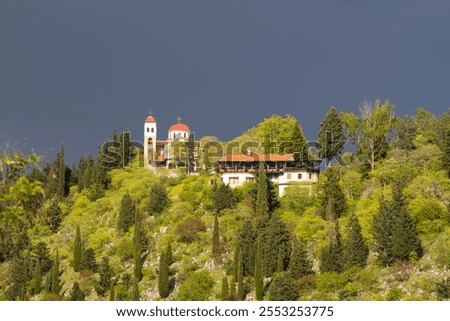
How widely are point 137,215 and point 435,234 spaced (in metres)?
22.1

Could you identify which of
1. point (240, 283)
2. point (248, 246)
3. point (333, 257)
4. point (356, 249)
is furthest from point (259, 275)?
point (356, 249)

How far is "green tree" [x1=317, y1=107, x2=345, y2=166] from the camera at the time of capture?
6762 centimetres

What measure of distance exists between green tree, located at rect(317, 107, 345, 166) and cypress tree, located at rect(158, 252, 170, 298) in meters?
18.2

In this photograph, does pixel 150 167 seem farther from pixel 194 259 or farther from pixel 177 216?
pixel 194 259

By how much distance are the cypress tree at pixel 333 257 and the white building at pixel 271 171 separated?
45.3 ft

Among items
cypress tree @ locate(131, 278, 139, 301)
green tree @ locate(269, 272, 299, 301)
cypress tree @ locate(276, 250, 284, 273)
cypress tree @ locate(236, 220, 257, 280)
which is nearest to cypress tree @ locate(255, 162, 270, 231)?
cypress tree @ locate(236, 220, 257, 280)

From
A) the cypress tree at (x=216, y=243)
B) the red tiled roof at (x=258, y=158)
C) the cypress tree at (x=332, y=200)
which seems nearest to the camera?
the cypress tree at (x=216, y=243)

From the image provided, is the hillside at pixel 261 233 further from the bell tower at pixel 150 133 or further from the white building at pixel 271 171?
the bell tower at pixel 150 133

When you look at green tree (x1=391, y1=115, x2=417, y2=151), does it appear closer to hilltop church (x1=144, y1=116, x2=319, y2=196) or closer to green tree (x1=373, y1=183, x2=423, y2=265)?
hilltop church (x1=144, y1=116, x2=319, y2=196)

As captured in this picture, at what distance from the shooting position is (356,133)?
222 ft

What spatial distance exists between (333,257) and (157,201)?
A: 60.9 ft

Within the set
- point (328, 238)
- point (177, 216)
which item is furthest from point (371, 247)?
point (177, 216)

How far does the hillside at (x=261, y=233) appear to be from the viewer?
50.7 m

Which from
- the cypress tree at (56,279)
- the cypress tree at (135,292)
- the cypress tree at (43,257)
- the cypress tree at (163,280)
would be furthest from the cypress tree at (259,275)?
the cypress tree at (43,257)
